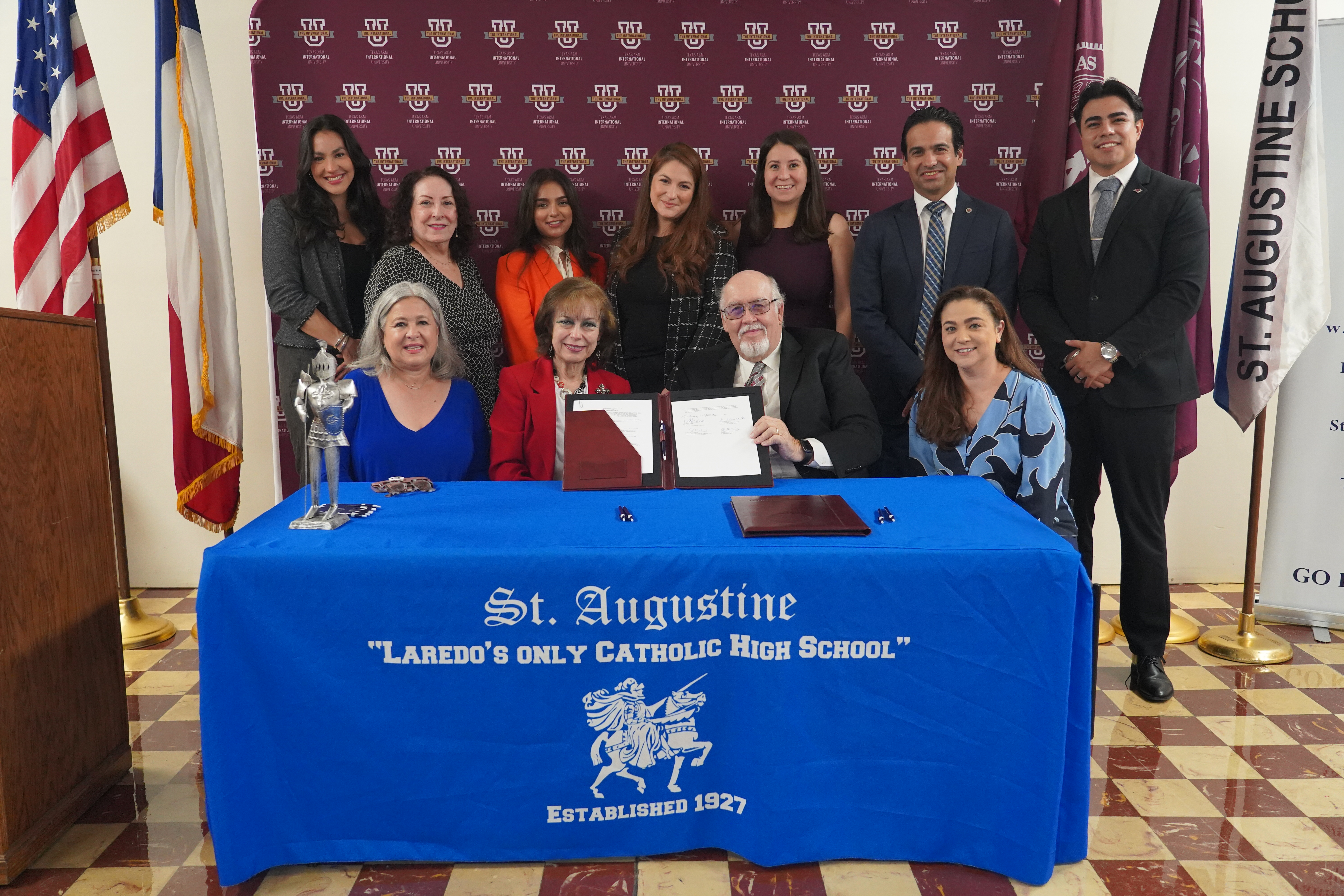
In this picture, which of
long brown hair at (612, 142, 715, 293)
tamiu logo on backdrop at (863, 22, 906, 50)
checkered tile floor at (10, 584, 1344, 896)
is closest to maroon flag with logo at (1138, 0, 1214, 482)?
tamiu logo on backdrop at (863, 22, 906, 50)

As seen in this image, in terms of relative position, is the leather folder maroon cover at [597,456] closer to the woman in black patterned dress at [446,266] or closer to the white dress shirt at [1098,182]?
the woman in black patterned dress at [446,266]

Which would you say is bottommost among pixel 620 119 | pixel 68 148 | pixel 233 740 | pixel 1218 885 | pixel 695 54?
pixel 1218 885

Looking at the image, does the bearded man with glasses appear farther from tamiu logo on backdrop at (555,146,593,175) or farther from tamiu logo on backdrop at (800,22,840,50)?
tamiu logo on backdrop at (800,22,840,50)

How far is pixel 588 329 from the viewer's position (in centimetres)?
283

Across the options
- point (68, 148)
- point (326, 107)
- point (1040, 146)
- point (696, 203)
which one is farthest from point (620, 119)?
point (68, 148)

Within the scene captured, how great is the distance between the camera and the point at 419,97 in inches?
152

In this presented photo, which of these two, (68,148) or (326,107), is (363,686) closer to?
(68,148)

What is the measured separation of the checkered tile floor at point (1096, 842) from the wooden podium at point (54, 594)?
0.36 ft

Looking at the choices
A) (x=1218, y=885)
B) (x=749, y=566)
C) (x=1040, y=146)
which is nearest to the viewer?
(x=749, y=566)

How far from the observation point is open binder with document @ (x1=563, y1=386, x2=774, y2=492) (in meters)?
2.41

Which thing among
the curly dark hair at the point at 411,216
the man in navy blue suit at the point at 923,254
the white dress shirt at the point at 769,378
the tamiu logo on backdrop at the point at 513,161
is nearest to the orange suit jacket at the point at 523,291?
the curly dark hair at the point at 411,216

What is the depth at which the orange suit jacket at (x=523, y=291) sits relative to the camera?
11.4ft

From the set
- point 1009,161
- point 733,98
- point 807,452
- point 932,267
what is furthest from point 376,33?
point 1009,161

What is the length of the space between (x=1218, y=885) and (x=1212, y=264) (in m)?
3.10
